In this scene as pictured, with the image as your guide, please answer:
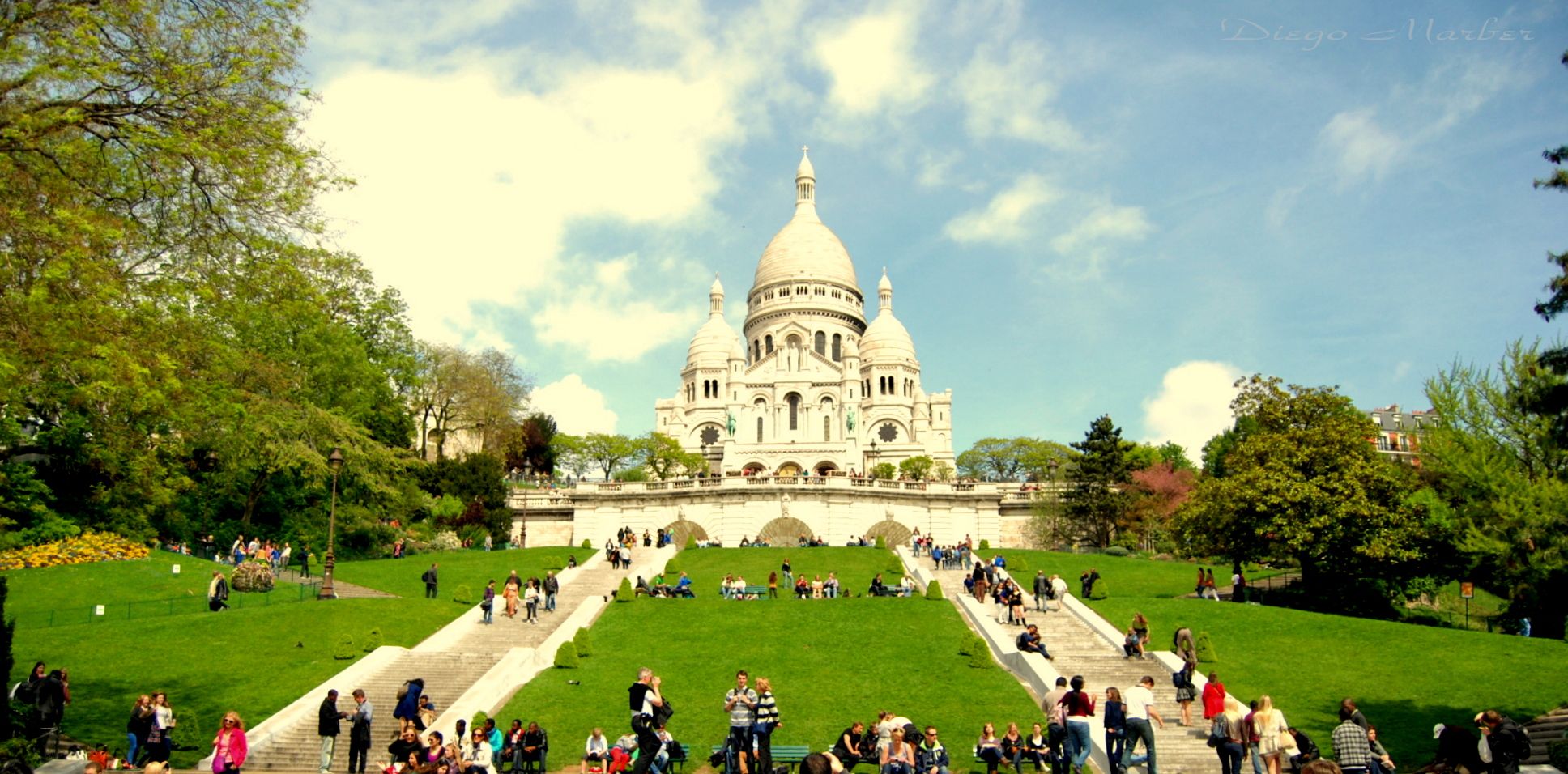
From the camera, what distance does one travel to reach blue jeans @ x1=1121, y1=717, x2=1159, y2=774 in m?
15.5

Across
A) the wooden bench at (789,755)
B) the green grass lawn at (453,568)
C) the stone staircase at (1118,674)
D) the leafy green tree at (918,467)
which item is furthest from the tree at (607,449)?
the wooden bench at (789,755)

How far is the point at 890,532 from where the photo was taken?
5525 centimetres

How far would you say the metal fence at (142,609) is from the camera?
24859 millimetres

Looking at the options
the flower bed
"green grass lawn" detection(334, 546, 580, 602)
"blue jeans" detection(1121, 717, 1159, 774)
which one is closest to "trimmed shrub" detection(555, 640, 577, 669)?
"green grass lawn" detection(334, 546, 580, 602)

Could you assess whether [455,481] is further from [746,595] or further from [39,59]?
[39,59]

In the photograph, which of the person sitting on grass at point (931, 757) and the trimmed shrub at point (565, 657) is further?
the trimmed shrub at point (565, 657)

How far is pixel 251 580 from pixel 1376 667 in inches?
1104

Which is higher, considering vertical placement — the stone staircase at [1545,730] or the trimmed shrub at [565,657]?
the trimmed shrub at [565,657]

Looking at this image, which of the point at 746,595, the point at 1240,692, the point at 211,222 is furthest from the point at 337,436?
the point at 1240,692

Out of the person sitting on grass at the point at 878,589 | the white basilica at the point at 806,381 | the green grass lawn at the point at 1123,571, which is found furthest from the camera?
the white basilica at the point at 806,381

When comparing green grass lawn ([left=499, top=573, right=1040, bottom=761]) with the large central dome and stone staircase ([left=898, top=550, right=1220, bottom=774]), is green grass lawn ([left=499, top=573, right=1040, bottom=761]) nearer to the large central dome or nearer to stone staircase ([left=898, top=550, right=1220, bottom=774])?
stone staircase ([left=898, top=550, right=1220, bottom=774])

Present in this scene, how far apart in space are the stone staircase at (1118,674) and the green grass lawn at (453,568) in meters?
15.6

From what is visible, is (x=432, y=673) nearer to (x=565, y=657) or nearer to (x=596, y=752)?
(x=565, y=657)

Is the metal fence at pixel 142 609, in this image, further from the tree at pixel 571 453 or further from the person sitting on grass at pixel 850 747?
the tree at pixel 571 453
